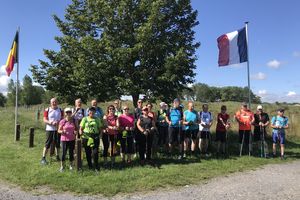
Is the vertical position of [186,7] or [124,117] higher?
[186,7]

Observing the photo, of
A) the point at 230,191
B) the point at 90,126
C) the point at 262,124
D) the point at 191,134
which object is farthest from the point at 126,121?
the point at 262,124

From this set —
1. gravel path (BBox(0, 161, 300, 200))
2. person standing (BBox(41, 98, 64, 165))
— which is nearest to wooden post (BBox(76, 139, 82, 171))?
person standing (BBox(41, 98, 64, 165))

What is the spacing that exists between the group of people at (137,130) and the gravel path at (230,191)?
81.7 inches

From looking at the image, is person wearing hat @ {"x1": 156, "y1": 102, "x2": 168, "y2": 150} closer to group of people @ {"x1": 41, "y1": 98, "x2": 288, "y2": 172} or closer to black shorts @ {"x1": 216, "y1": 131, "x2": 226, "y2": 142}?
group of people @ {"x1": 41, "y1": 98, "x2": 288, "y2": 172}

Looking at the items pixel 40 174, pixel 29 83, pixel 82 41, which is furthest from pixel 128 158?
pixel 29 83

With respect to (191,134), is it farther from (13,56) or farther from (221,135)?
(13,56)

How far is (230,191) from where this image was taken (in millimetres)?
8148

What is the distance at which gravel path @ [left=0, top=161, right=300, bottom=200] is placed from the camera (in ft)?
25.3

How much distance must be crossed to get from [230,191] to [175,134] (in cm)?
407

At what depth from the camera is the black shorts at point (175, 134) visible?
11.9 meters

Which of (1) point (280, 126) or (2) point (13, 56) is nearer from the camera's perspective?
(1) point (280, 126)

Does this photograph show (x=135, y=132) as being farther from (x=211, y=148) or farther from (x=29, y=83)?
(x=29, y=83)

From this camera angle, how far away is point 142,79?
51.5 ft

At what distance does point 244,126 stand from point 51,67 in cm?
1007
